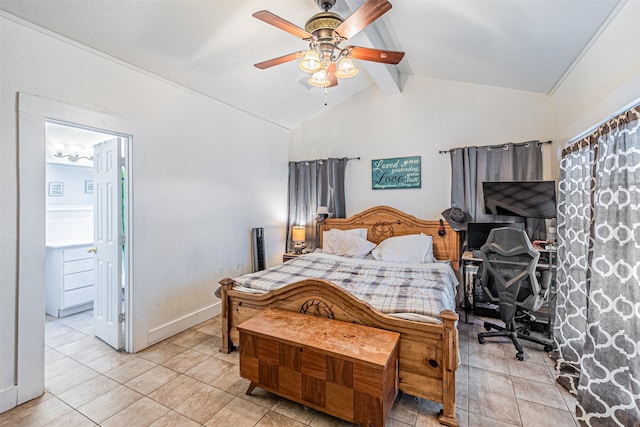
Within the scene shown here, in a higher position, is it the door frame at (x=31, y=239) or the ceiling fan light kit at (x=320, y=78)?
the ceiling fan light kit at (x=320, y=78)

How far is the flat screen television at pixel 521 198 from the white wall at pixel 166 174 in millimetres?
3119

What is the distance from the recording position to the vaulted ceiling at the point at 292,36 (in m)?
2.06

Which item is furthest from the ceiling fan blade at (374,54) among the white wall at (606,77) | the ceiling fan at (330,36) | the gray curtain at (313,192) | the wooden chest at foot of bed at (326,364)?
the gray curtain at (313,192)

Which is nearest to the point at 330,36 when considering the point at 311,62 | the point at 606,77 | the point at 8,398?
the point at 311,62

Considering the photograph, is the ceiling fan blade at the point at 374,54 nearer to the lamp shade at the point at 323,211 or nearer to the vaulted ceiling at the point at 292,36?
the vaulted ceiling at the point at 292,36

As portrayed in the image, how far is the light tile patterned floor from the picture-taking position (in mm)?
1837

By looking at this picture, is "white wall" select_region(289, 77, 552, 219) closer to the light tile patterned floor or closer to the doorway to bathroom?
the light tile patterned floor

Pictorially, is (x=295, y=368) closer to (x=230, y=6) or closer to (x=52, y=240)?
(x=230, y=6)

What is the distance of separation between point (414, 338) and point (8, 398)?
→ 9.29 feet

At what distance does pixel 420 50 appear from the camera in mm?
3154

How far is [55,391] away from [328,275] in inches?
92.9

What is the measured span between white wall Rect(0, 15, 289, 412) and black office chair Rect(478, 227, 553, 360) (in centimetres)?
306

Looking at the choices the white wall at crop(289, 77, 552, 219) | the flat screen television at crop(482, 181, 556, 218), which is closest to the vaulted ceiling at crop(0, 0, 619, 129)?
the white wall at crop(289, 77, 552, 219)

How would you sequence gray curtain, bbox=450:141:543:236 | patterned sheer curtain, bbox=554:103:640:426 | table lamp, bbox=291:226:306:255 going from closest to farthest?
patterned sheer curtain, bbox=554:103:640:426 < gray curtain, bbox=450:141:543:236 < table lamp, bbox=291:226:306:255
